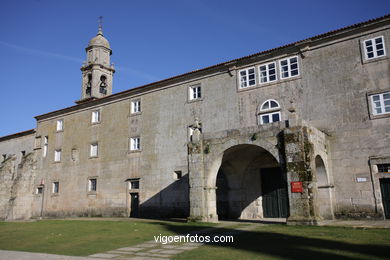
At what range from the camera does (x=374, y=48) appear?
16.0m

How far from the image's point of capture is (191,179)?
15789 millimetres

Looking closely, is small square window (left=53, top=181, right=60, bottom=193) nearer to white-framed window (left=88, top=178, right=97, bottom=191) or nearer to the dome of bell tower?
white-framed window (left=88, top=178, right=97, bottom=191)

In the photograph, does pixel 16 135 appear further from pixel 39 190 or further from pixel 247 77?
pixel 247 77

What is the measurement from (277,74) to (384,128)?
604 cm

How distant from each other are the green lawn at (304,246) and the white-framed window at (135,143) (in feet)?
47.2

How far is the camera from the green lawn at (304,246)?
7.08 metres

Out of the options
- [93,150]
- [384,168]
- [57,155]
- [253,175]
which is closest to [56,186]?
[57,155]

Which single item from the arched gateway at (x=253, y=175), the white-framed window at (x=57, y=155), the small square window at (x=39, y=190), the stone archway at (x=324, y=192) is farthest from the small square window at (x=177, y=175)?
the small square window at (x=39, y=190)

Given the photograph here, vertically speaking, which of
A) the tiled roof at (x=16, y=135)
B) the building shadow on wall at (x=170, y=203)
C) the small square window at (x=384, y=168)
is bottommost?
→ the building shadow on wall at (x=170, y=203)

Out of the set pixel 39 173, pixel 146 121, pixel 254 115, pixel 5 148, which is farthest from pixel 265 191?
pixel 5 148

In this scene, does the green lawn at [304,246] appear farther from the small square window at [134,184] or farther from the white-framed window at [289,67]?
the small square window at [134,184]

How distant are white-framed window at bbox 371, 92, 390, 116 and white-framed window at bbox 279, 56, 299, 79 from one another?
13.4 feet

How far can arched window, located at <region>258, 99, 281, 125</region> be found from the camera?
711 inches

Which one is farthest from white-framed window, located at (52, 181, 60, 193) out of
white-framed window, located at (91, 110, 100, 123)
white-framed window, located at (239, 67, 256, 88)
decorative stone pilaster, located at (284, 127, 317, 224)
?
decorative stone pilaster, located at (284, 127, 317, 224)
